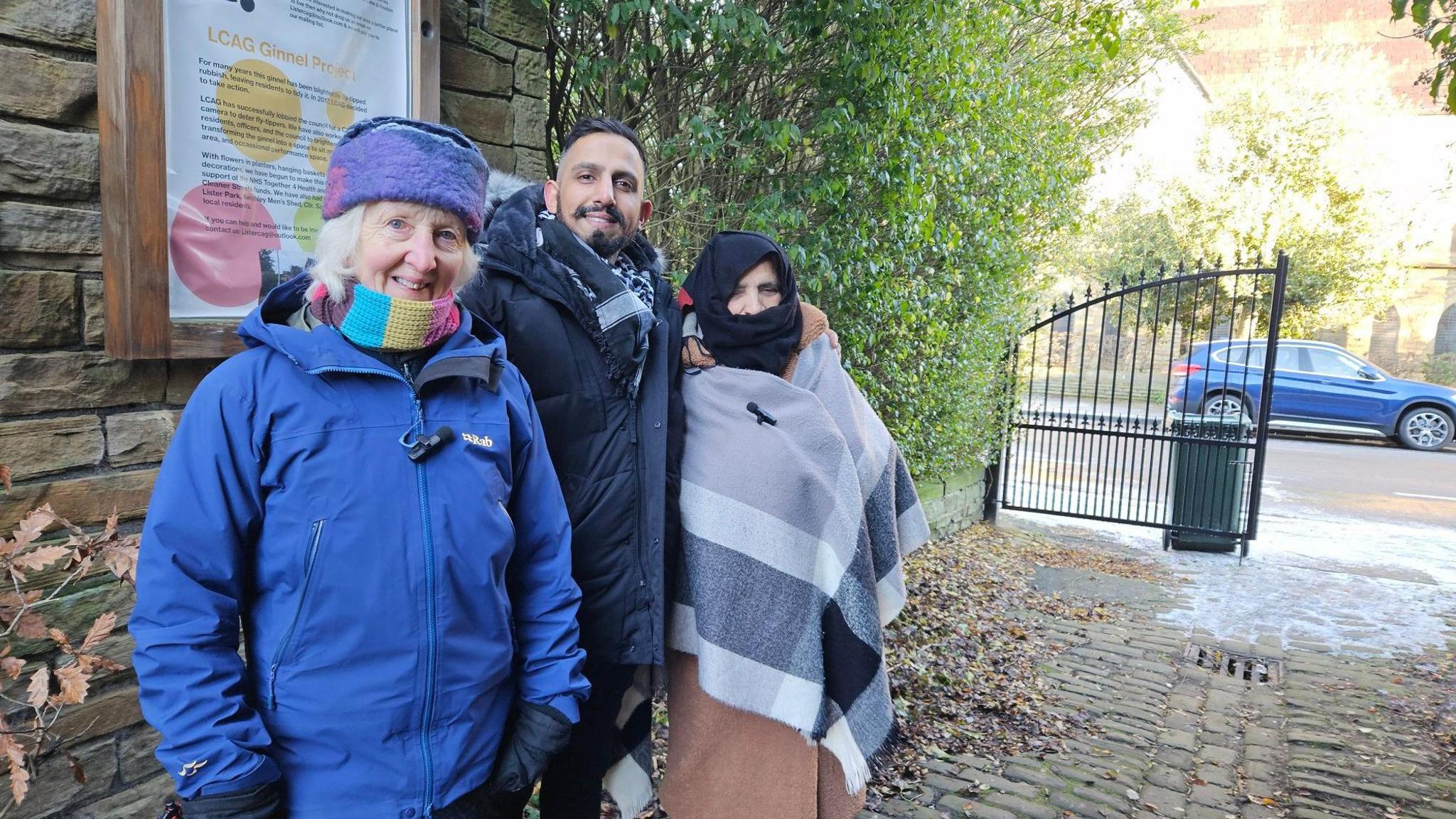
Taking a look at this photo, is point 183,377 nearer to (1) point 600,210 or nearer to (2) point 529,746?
(1) point 600,210

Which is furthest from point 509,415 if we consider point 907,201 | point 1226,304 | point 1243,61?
point 1243,61

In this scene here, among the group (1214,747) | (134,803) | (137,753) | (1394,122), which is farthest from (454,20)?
(1394,122)

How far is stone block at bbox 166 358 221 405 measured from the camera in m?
2.35

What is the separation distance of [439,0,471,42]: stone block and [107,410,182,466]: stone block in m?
1.52

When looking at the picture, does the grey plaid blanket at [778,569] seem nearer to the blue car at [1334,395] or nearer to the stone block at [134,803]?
the stone block at [134,803]

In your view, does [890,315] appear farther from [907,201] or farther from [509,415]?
[509,415]

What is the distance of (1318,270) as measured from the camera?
19234 millimetres

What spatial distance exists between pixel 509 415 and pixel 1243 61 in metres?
41.3

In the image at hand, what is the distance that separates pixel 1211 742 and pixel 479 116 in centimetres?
435

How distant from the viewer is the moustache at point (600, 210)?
2.17 m

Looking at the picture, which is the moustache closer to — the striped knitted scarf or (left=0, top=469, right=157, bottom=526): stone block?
the striped knitted scarf

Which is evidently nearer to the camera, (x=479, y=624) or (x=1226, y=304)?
(x=479, y=624)

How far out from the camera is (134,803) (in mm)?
2301

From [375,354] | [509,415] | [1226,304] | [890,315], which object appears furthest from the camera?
[1226,304]
